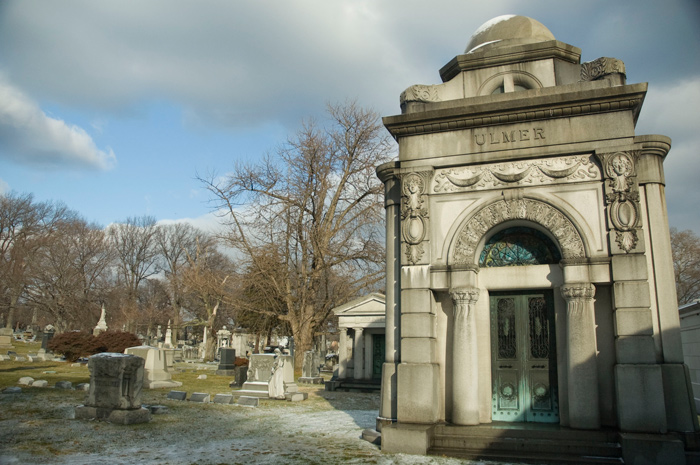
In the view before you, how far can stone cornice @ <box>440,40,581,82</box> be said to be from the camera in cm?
966

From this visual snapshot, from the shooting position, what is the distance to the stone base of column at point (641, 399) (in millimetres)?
7320

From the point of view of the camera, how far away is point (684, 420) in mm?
7336

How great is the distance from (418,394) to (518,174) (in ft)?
13.8

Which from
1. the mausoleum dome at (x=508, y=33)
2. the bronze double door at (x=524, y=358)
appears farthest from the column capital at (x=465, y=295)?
the mausoleum dome at (x=508, y=33)

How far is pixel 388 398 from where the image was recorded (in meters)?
8.77

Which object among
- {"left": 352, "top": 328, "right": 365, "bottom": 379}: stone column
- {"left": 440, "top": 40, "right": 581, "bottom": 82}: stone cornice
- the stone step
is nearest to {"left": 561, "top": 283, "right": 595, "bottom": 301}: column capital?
the stone step

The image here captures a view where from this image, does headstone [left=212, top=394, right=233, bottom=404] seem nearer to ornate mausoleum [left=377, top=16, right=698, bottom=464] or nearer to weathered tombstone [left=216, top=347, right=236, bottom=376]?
ornate mausoleum [left=377, top=16, right=698, bottom=464]

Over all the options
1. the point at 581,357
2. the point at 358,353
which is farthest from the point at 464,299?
the point at 358,353

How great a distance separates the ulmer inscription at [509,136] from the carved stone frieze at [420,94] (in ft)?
4.47

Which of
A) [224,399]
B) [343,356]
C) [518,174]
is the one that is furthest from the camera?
[343,356]

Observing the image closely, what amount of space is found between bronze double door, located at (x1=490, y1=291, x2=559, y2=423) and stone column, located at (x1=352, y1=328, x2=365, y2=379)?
12751 millimetres

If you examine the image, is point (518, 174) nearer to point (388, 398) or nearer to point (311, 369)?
point (388, 398)

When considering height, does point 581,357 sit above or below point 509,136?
below

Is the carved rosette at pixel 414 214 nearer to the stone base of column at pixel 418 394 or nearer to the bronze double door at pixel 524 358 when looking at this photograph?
the bronze double door at pixel 524 358
